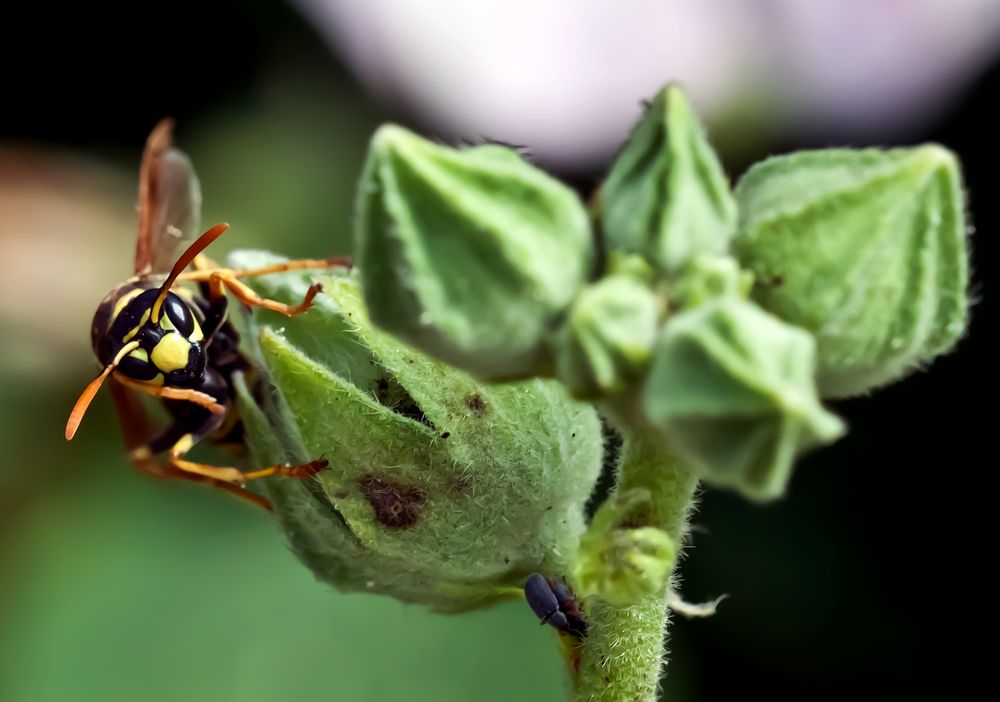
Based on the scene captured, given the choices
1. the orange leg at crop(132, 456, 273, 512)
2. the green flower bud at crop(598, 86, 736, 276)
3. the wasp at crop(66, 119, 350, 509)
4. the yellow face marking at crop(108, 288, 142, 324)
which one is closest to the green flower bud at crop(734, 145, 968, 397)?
the green flower bud at crop(598, 86, 736, 276)

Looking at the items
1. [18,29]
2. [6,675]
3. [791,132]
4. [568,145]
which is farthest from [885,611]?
[18,29]

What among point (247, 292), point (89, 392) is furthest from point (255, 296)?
point (89, 392)

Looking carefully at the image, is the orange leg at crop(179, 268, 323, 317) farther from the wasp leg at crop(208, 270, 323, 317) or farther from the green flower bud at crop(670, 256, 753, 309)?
the green flower bud at crop(670, 256, 753, 309)

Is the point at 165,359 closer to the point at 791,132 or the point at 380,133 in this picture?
the point at 380,133

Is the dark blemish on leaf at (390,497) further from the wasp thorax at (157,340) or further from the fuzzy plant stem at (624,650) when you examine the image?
the wasp thorax at (157,340)

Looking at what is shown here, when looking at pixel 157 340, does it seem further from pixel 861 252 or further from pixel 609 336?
pixel 861 252

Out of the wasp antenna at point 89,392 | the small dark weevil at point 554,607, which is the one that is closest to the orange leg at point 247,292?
the wasp antenna at point 89,392

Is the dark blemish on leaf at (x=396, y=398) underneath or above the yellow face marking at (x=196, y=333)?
above
